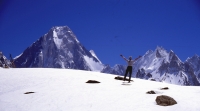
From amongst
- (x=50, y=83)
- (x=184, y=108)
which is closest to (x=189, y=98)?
(x=184, y=108)

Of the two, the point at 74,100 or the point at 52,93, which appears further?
the point at 52,93

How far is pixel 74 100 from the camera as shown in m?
14.3

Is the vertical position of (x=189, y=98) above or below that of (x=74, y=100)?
above

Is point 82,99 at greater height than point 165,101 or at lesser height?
lesser

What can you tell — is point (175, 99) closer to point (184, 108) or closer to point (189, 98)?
point (189, 98)

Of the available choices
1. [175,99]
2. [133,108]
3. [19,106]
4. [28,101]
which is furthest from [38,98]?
[175,99]

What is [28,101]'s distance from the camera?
47.3 feet

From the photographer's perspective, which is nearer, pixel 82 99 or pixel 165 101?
pixel 165 101

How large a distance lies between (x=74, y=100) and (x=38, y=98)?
263 cm

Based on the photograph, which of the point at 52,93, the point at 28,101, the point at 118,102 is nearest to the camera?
the point at 118,102

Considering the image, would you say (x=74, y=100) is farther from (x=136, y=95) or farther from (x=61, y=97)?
(x=136, y=95)

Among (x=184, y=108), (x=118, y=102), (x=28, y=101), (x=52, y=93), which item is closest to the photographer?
(x=184, y=108)

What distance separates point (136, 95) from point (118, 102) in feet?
6.77

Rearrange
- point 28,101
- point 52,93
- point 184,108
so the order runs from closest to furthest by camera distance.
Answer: point 184,108, point 28,101, point 52,93
